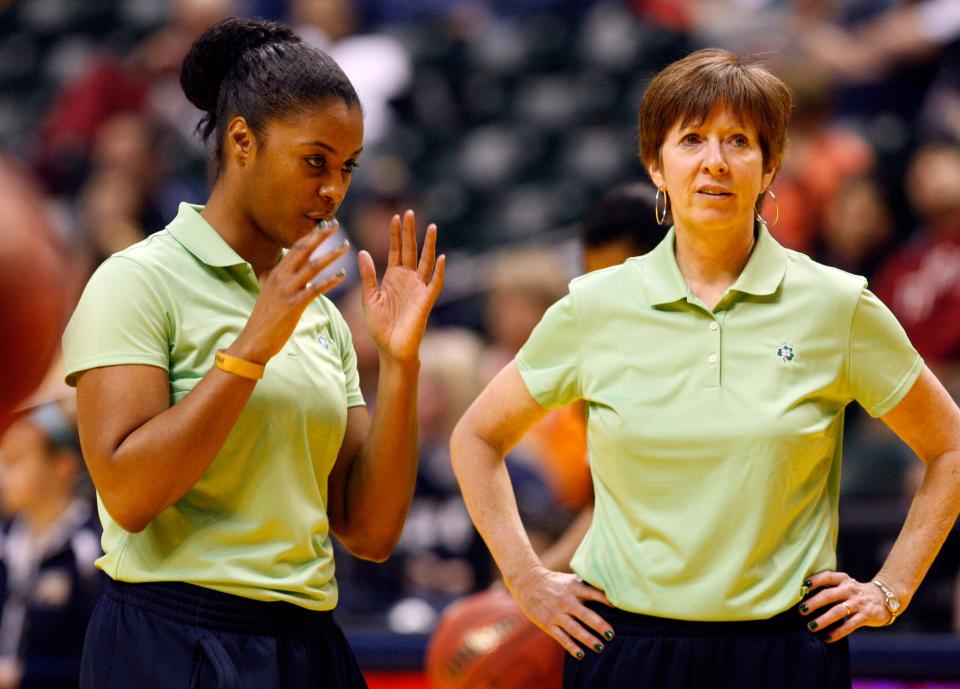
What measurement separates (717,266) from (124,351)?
1.13 meters

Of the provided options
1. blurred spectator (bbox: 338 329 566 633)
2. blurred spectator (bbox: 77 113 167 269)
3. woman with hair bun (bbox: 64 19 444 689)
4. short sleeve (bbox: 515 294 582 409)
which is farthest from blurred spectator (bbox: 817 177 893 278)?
woman with hair bun (bbox: 64 19 444 689)

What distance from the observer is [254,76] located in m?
2.82

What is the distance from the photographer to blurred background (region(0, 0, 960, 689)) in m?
5.35

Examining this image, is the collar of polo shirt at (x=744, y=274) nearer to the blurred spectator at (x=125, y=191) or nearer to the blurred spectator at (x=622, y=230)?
the blurred spectator at (x=622, y=230)

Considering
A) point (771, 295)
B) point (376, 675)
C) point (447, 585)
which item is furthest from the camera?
Answer: point (447, 585)

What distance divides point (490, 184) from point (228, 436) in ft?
20.3

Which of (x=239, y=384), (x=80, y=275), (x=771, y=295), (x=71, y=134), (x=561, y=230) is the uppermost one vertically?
(x=71, y=134)

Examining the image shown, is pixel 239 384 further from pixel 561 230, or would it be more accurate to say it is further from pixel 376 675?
pixel 561 230

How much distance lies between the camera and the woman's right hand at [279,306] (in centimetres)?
254

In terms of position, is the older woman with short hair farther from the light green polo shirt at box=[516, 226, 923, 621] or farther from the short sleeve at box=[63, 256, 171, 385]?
the short sleeve at box=[63, 256, 171, 385]

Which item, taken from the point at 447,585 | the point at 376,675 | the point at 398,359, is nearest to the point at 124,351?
the point at 398,359

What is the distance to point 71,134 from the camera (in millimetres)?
9102

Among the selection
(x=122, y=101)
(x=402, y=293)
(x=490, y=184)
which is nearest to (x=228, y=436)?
(x=402, y=293)

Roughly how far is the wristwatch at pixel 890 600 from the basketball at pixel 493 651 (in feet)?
2.77
